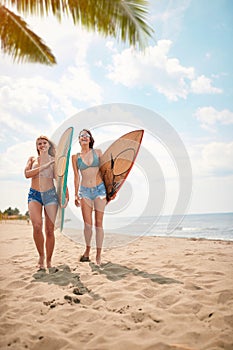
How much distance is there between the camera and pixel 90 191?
3566 mm

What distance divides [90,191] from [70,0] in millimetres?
2937

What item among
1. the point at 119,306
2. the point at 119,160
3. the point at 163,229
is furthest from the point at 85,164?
the point at 163,229

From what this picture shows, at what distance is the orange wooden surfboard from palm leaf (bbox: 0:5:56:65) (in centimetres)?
229

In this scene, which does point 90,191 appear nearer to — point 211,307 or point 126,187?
point 126,187

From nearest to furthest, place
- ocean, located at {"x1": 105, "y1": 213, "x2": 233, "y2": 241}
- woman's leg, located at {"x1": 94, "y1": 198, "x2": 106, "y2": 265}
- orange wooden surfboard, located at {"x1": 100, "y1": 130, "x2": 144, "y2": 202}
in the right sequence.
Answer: woman's leg, located at {"x1": 94, "y1": 198, "x2": 106, "y2": 265} → orange wooden surfboard, located at {"x1": 100, "y1": 130, "x2": 144, "y2": 202} → ocean, located at {"x1": 105, "y1": 213, "x2": 233, "y2": 241}

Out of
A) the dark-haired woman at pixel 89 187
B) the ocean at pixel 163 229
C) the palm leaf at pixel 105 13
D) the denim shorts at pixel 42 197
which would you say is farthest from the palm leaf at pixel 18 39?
the ocean at pixel 163 229

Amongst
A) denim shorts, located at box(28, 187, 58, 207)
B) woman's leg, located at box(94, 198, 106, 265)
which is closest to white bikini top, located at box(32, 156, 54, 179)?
denim shorts, located at box(28, 187, 58, 207)

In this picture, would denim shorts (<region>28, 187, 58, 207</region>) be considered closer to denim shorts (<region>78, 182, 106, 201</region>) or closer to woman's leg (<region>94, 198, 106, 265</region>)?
denim shorts (<region>78, 182, 106, 201</region>)

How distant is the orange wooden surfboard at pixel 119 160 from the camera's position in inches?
154

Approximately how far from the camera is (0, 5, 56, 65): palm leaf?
4.40 metres

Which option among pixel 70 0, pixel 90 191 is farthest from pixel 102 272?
pixel 70 0

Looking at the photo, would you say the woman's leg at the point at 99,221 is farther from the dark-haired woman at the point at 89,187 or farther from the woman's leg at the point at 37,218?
the woman's leg at the point at 37,218

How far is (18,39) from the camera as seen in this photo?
14.8 ft

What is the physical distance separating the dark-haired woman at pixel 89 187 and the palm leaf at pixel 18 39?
2.11 m
